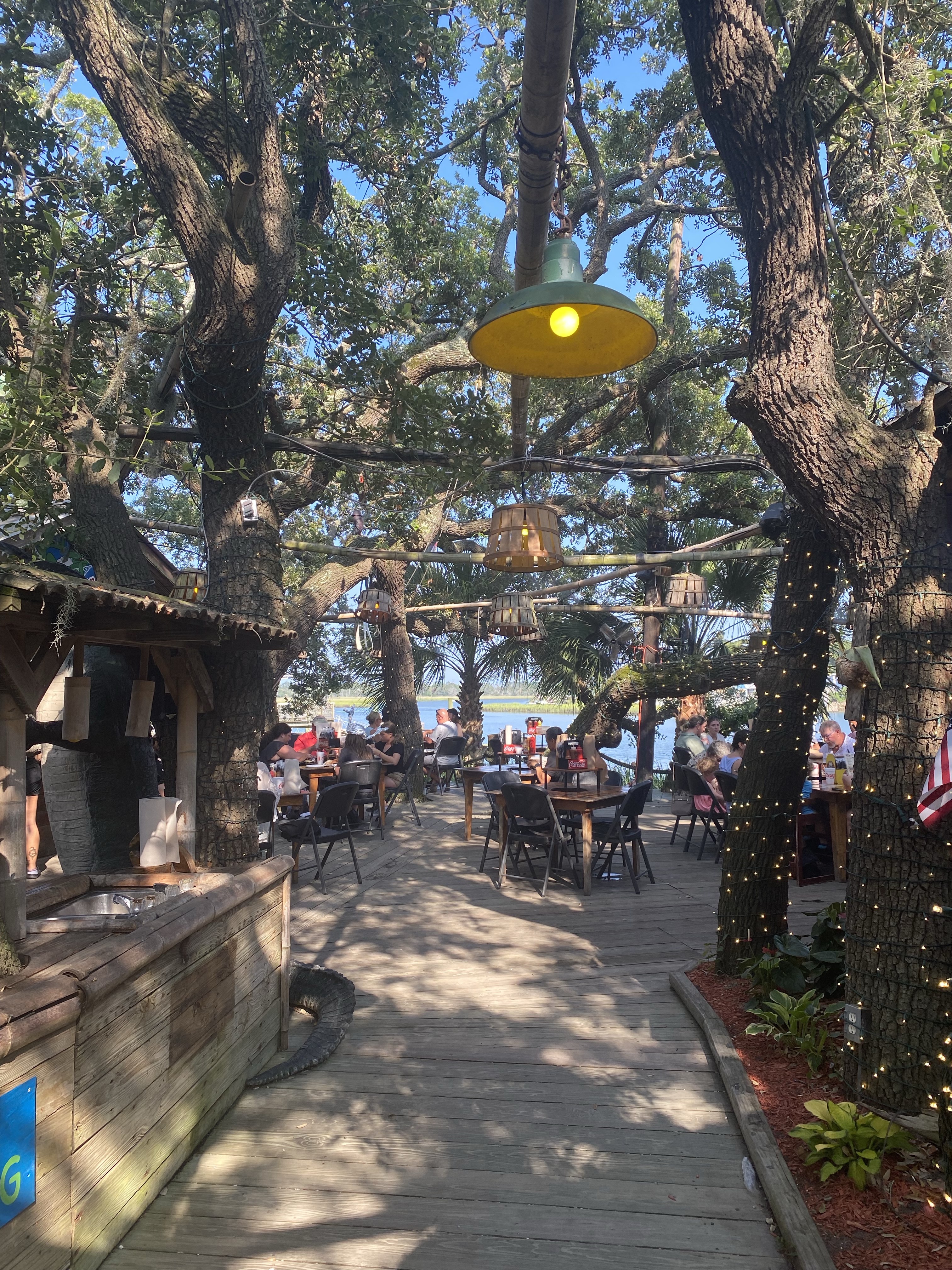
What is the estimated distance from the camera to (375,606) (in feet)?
30.1

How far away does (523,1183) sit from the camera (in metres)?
2.58

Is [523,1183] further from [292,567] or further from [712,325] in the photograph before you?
[292,567]

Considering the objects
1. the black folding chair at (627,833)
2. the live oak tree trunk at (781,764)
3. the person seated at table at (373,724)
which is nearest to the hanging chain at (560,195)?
the live oak tree trunk at (781,764)

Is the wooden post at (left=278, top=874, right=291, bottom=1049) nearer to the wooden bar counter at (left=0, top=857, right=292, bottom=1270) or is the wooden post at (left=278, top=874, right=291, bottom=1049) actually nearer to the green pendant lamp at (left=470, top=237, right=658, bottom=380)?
the wooden bar counter at (left=0, top=857, right=292, bottom=1270)

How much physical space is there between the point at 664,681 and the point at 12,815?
9975 millimetres

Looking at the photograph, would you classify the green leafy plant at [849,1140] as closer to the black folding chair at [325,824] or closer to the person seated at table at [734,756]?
the black folding chair at [325,824]

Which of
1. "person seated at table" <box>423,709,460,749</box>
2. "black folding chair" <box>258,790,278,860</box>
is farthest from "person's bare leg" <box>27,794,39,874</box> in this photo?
"person seated at table" <box>423,709,460,749</box>

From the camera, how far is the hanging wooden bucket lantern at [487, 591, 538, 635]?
26.2 ft

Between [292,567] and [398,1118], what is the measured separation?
54.0 ft

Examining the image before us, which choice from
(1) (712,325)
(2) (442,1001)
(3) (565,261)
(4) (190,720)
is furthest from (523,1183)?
(1) (712,325)

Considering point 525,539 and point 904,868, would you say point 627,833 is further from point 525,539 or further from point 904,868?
point 904,868

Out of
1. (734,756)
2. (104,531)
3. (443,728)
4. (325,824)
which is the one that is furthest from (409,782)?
(104,531)

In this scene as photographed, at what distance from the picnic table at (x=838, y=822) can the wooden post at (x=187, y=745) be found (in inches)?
188

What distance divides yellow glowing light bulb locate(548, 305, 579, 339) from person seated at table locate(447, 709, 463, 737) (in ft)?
34.5
